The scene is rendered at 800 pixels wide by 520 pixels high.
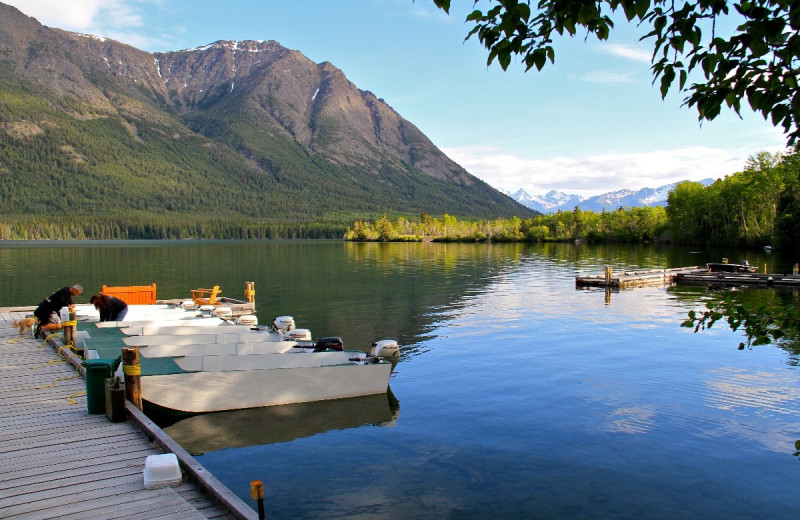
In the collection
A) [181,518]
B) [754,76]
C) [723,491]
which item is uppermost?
[754,76]

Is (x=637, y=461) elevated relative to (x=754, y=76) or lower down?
lower down

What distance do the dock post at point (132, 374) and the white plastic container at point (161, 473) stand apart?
3800 millimetres

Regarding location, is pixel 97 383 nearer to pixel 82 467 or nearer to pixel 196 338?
pixel 82 467

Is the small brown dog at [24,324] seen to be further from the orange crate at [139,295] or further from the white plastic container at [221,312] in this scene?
the orange crate at [139,295]

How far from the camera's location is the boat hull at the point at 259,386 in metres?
14.3

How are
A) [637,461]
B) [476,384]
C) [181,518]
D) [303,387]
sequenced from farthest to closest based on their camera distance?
1. [476,384]
2. [303,387]
3. [637,461]
4. [181,518]

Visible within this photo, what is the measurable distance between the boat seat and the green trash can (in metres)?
19.4

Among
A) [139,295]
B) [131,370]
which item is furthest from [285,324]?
[131,370]

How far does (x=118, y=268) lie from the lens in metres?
70.7

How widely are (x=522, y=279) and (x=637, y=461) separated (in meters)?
45.1

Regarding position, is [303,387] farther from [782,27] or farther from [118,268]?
[118,268]

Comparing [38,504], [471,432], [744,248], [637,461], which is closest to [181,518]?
[38,504]

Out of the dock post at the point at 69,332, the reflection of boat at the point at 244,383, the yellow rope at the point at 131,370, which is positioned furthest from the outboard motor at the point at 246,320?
the yellow rope at the point at 131,370

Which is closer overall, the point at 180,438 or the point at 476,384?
the point at 180,438
